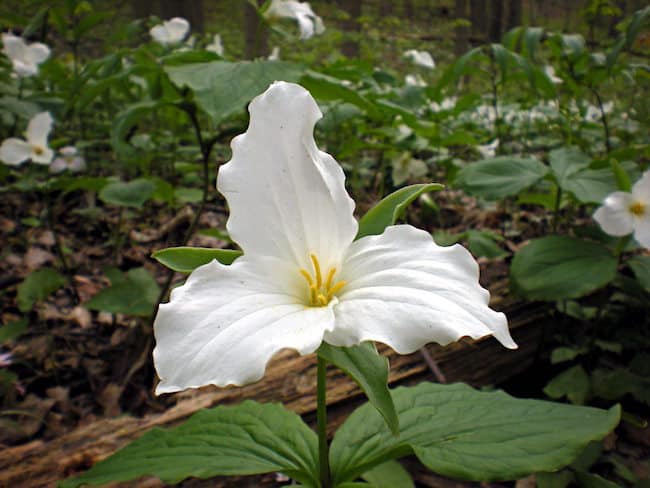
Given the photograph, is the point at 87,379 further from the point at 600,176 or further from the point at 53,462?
the point at 600,176

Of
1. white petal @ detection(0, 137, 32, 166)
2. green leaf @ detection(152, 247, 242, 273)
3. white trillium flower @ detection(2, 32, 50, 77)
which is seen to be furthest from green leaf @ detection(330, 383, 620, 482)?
white trillium flower @ detection(2, 32, 50, 77)

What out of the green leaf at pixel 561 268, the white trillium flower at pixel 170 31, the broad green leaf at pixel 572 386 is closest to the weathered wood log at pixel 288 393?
the broad green leaf at pixel 572 386

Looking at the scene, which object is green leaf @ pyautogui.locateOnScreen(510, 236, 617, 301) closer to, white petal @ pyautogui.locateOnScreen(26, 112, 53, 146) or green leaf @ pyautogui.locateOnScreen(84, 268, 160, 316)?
green leaf @ pyautogui.locateOnScreen(84, 268, 160, 316)

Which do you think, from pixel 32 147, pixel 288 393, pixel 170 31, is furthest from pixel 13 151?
pixel 288 393

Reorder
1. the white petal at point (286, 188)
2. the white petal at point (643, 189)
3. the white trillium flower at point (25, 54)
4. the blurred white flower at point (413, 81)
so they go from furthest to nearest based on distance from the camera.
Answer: the blurred white flower at point (413, 81)
the white trillium flower at point (25, 54)
the white petal at point (643, 189)
the white petal at point (286, 188)

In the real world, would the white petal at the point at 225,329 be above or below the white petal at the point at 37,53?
above

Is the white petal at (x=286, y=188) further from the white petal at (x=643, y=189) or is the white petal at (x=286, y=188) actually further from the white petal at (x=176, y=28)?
the white petal at (x=176, y=28)

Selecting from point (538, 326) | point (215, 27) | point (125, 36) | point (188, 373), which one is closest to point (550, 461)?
point (188, 373)
